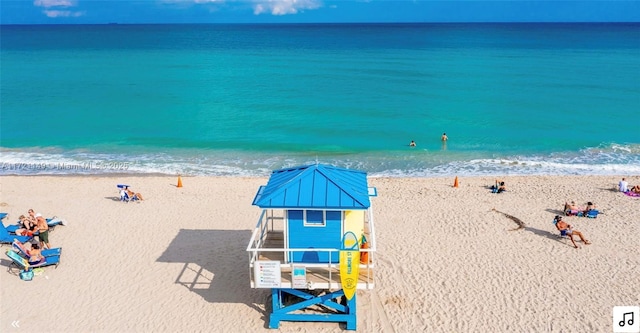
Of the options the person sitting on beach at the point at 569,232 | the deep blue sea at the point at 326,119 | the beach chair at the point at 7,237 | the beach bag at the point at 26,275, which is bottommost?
the beach bag at the point at 26,275

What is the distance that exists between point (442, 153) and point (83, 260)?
19880mm

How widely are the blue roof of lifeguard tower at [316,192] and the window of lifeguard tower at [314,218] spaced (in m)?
0.36

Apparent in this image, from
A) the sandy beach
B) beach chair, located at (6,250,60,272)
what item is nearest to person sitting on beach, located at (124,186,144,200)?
the sandy beach

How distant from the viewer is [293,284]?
36.7 feet

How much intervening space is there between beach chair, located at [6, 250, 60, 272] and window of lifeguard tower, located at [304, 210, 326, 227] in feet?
26.9

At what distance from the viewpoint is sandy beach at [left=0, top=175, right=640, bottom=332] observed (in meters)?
12.4

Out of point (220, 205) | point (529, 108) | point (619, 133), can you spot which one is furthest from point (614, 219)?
point (529, 108)

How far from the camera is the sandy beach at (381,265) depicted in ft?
40.5

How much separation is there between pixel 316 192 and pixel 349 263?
1664mm

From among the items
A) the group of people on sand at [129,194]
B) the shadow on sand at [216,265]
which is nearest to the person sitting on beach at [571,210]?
the shadow on sand at [216,265]

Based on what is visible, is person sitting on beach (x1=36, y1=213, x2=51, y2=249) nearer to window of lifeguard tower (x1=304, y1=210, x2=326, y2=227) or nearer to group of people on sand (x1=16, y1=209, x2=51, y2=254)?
group of people on sand (x1=16, y1=209, x2=51, y2=254)

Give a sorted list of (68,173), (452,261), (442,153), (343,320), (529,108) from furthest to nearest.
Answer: (529,108) < (442,153) < (68,173) < (452,261) < (343,320)

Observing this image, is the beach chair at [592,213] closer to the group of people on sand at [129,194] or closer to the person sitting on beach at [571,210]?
the person sitting on beach at [571,210]

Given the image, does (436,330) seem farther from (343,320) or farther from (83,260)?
(83,260)
